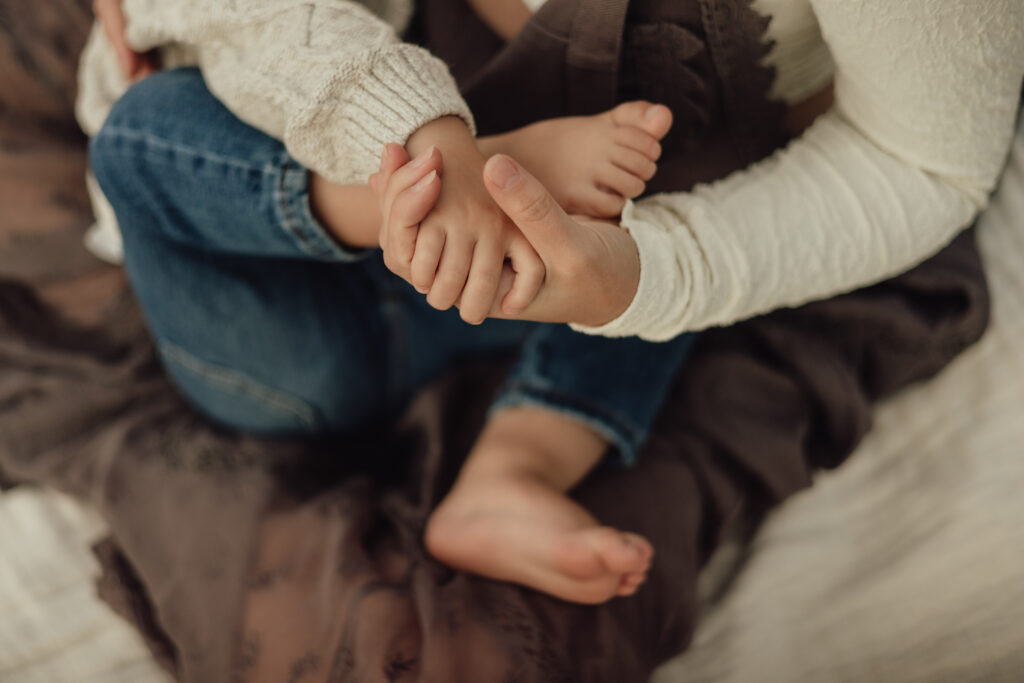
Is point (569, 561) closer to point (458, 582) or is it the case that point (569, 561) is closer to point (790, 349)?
point (458, 582)

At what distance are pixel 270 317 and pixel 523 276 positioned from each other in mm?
296

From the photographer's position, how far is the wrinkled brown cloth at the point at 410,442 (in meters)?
0.49

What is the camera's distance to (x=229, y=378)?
0.61m

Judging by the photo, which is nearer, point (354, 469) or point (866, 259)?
point (866, 259)

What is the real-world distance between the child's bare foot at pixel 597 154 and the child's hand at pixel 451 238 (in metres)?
0.08

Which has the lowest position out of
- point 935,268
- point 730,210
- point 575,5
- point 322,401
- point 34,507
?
point 34,507

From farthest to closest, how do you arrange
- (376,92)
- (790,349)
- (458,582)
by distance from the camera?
1. (790,349)
2. (458,582)
3. (376,92)

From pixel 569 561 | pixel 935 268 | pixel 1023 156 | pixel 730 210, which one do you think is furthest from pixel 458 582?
pixel 1023 156

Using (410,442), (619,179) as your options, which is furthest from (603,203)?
(410,442)

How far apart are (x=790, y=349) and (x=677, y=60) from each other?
30 centimetres

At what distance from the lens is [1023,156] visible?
0.62 metres

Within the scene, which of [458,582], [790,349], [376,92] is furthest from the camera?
[790,349]

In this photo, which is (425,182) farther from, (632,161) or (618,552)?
(618,552)

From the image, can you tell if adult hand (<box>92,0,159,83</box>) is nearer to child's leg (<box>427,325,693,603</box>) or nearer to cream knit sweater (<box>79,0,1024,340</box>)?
cream knit sweater (<box>79,0,1024,340</box>)
